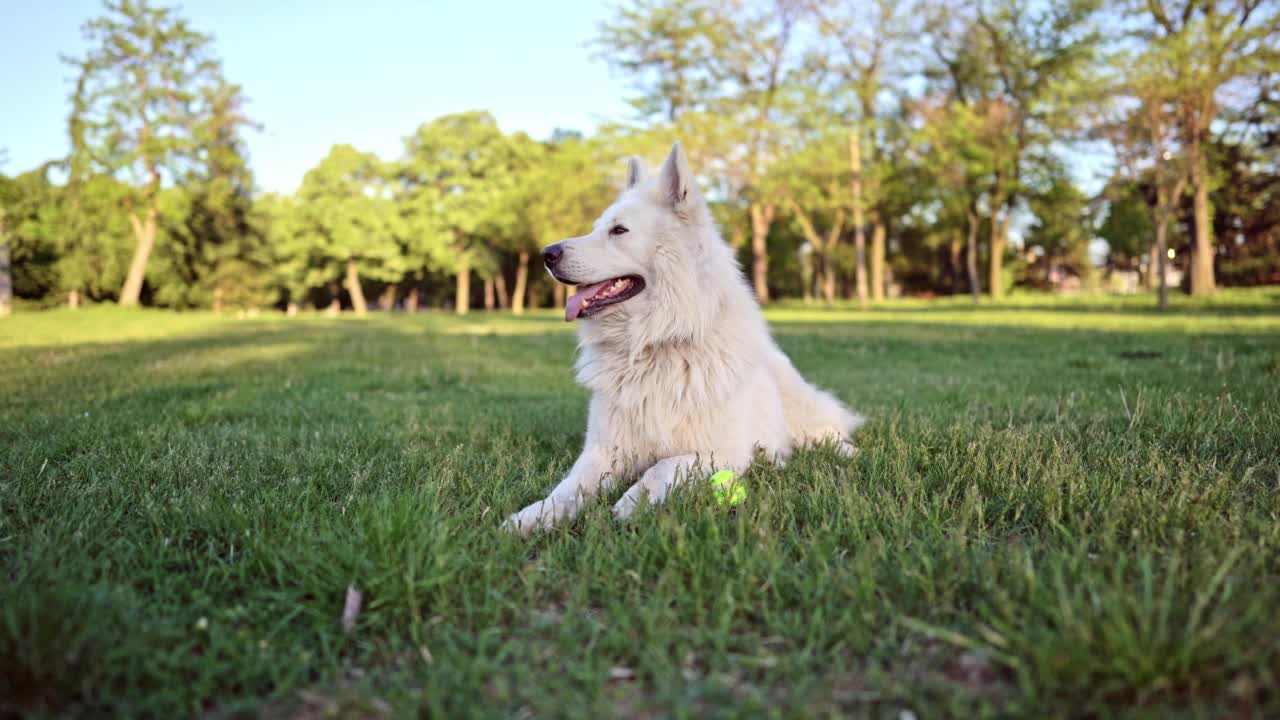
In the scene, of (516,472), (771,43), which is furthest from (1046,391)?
(771,43)

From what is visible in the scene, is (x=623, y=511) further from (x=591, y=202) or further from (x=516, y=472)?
(x=591, y=202)

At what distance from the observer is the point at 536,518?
264 centimetres

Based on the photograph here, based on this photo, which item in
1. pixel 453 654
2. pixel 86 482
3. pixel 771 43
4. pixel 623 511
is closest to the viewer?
pixel 453 654

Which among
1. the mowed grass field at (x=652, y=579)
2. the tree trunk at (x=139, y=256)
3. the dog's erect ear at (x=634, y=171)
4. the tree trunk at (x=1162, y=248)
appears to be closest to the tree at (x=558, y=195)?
the tree trunk at (x=139, y=256)

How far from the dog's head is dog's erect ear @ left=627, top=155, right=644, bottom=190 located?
0.52m

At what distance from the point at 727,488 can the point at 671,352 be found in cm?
88

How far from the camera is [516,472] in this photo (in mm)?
3484

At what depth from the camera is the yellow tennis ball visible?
8.91ft

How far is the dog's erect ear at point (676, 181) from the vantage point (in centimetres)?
365

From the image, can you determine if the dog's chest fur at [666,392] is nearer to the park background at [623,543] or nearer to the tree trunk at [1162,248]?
the park background at [623,543]

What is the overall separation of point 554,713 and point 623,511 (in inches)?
49.0

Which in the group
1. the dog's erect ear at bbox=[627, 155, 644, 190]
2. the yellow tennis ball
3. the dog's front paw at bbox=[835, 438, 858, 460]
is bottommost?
the dog's front paw at bbox=[835, 438, 858, 460]

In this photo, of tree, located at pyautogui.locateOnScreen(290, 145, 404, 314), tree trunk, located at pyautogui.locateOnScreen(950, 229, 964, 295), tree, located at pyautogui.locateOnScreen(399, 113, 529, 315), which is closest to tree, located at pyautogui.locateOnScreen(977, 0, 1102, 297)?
tree trunk, located at pyautogui.locateOnScreen(950, 229, 964, 295)

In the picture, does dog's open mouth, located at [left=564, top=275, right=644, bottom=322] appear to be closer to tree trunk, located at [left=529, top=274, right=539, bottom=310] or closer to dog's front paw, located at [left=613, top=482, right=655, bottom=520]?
dog's front paw, located at [left=613, top=482, right=655, bottom=520]
